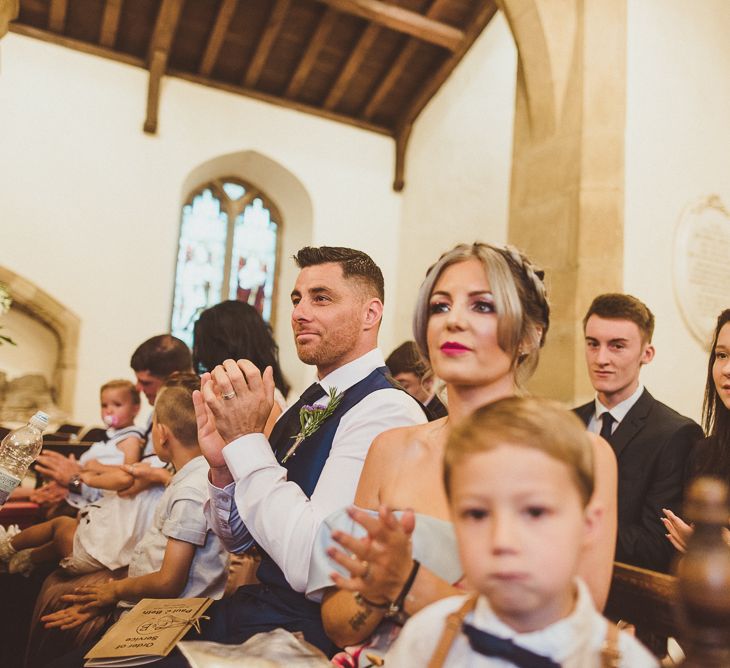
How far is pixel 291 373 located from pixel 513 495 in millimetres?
8674

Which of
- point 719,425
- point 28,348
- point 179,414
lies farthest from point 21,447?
point 28,348

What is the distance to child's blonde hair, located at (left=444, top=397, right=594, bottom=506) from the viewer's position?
37.1 inches

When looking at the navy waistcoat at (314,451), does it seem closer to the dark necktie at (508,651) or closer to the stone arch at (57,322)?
the dark necktie at (508,651)

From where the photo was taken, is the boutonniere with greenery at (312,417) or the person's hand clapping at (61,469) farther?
the person's hand clapping at (61,469)

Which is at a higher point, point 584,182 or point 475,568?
point 584,182

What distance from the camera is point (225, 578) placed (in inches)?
94.0

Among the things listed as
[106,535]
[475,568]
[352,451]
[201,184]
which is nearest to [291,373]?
[201,184]

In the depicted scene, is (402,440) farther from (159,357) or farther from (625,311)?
(159,357)

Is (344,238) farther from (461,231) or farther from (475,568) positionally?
(475,568)

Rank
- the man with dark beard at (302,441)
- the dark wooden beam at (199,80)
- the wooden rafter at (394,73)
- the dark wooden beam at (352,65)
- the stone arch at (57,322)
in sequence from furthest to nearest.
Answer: the dark wooden beam at (352,65) < the wooden rafter at (394,73) < the dark wooden beam at (199,80) < the stone arch at (57,322) < the man with dark beard at (302,441)

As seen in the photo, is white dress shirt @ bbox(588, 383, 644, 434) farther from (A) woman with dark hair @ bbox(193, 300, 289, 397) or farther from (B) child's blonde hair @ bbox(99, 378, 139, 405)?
(B) child's blonde hair @ bbox(99, 378, 139, 405)

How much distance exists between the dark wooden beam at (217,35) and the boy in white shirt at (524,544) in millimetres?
8191

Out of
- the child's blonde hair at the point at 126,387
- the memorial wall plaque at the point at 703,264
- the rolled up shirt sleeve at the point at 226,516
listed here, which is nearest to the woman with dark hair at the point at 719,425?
the rolled up shirt sleeve at the point at 226,516

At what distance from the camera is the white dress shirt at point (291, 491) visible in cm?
158
